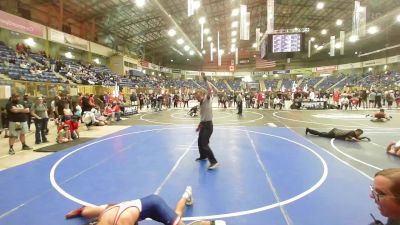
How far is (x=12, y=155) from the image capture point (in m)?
7.91

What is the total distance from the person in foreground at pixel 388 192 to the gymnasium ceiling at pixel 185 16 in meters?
19.1

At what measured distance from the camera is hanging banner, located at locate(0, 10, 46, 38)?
63.4 ft

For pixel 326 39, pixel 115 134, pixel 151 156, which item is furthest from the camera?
pixel 326 39

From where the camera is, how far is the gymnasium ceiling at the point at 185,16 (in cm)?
2581

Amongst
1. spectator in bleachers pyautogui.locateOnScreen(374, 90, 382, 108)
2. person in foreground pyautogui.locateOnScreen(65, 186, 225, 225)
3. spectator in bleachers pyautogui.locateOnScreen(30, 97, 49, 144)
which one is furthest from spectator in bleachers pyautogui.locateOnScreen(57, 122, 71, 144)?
spectator in bleachers pyautogui.locateOnScreen(374, 90, 382, 108)

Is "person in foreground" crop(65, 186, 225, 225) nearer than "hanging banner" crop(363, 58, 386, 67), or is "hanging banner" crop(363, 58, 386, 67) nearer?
"person in foreground" crop(65, 186, 225, 225)

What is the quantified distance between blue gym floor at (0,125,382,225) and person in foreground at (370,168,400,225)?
2.45 m

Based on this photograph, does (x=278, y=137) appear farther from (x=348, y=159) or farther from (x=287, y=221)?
(x=287, y=221)

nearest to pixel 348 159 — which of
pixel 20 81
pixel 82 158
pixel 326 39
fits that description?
pixel 82 158

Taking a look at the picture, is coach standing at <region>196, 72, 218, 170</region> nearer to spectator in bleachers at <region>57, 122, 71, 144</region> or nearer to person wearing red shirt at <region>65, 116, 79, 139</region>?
spectator in bleachers at <region>57, 122, 71, 144</region>

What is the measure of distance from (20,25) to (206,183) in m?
22.4

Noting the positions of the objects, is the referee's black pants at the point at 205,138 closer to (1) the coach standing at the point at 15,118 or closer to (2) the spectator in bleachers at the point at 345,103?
(1) the coach standing at the point at 15,118

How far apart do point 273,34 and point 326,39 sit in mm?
32690

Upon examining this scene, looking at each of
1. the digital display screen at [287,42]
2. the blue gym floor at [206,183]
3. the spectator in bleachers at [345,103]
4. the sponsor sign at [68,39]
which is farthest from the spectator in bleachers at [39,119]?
the spectator in bleachers at [345,103]
